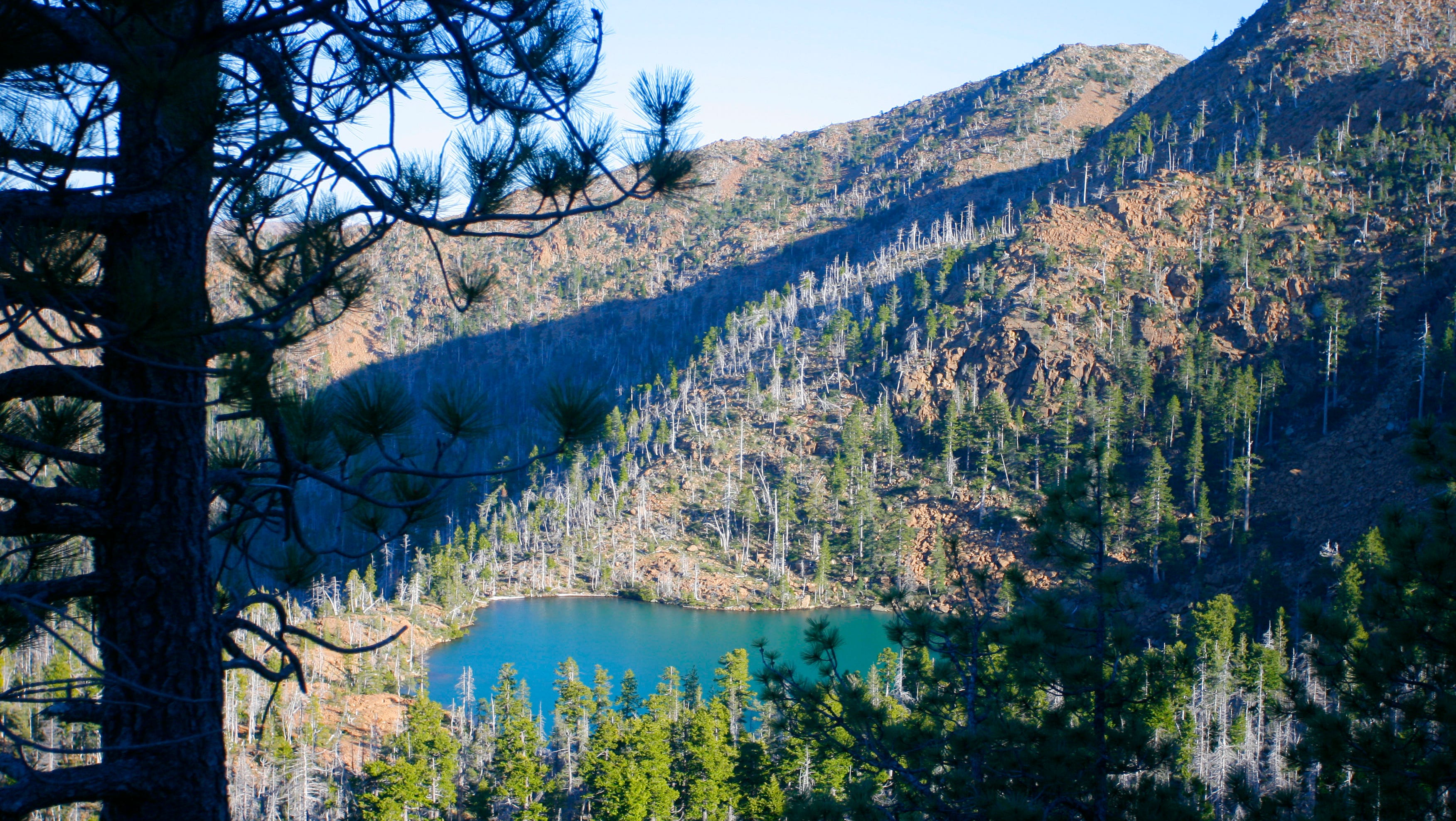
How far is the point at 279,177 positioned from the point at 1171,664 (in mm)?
5077

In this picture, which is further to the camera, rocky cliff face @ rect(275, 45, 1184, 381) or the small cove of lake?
rocky cliff face @ rect(275, 45, 1184, 381)

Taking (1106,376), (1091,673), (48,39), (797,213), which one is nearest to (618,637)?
(1106,376)

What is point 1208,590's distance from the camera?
105 ft

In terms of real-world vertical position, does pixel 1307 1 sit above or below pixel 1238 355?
above

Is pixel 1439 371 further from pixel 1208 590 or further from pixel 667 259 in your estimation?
pixel 667 259

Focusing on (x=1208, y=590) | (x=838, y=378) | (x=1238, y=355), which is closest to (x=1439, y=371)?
(x=1238, y=355)

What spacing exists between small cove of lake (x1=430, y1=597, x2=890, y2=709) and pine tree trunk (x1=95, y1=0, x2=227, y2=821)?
27.2 m

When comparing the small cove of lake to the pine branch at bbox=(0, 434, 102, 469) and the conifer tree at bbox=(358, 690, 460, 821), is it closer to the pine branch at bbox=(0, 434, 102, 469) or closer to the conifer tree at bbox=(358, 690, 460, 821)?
the conifer tree at bbox=(358, 690, 460, 821)

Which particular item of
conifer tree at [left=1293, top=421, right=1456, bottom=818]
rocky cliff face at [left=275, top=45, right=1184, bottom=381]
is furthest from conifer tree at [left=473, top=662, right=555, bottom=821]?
rocky cliff face at [left=275, top=45, right=1184, bottom=381]

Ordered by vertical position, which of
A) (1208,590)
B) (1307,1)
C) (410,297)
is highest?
(1307,1)

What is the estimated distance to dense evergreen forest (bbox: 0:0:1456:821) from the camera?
256 centimetres

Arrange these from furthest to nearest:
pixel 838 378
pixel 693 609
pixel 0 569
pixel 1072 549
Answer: pixel 838 378
pixel 693 609
pixel 1072 549
pixel 0 569

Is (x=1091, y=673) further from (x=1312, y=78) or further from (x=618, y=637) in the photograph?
(x=1312, y=78)

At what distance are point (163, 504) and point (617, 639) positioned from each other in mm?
36643
